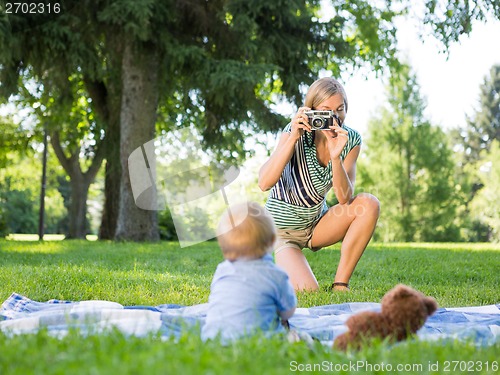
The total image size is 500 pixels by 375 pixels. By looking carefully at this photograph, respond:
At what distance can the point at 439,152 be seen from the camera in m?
24.4

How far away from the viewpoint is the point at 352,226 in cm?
476

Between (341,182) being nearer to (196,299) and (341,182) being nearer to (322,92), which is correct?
(322,92)

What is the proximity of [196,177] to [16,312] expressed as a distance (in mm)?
2946

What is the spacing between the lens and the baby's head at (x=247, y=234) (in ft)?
9.07

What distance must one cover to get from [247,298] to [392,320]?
0.59m

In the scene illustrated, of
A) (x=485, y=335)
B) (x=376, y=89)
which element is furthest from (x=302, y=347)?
(x=376, y=89)

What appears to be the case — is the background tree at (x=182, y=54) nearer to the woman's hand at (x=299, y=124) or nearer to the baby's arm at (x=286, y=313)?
the woman's hand at (x=299, y=124)

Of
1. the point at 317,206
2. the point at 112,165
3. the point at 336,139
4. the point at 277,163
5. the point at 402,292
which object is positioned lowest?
the point at 402,292

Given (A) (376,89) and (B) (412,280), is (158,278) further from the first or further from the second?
(A) (376,89)

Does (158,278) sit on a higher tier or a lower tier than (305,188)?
lower

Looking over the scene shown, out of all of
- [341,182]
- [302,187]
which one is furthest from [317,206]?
[341,182]

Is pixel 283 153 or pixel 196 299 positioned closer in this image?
pixel 283 153

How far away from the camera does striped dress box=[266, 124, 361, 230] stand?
188 inches

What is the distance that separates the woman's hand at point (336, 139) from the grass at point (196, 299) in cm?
97
